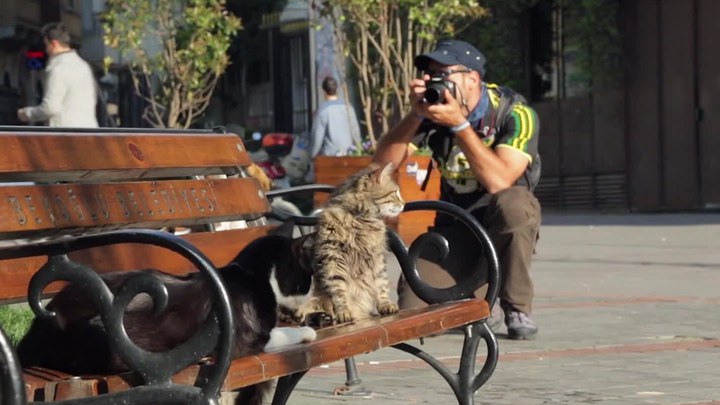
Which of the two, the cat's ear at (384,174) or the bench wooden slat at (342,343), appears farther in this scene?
the cat's ear at (384,174)

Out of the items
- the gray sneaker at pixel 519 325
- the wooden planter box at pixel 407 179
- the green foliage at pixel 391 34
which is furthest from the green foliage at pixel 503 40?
the gray sneaker at pixel 519 325

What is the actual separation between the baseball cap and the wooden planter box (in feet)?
19.1

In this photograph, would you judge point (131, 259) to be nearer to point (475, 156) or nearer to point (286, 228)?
point (286, 228)

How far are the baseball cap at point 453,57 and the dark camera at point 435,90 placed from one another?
33 cm

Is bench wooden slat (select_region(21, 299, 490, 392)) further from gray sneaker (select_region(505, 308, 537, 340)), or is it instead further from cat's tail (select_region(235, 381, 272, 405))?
gray sneaker (select_region(505, 308, 537, 340))

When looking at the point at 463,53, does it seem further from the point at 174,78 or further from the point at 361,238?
the point at 174,78

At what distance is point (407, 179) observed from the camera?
14.0 metres

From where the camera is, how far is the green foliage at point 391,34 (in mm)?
15914

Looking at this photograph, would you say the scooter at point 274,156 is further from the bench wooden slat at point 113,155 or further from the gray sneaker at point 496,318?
the bench wooden slat at point 113,155

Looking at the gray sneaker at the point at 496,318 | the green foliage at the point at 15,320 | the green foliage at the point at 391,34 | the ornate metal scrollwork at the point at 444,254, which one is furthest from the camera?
the green foliage at the point at 391,34

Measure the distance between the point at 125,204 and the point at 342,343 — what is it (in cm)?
96

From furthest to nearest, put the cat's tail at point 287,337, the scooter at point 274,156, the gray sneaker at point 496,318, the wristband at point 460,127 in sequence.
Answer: the scooter at point 274,156
the gray sneaker at point 496,318
the wristband at point 460,127
the cat's tail at point 287,337

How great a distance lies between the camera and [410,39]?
16453 millimetres

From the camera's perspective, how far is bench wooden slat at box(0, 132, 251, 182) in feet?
13.6
